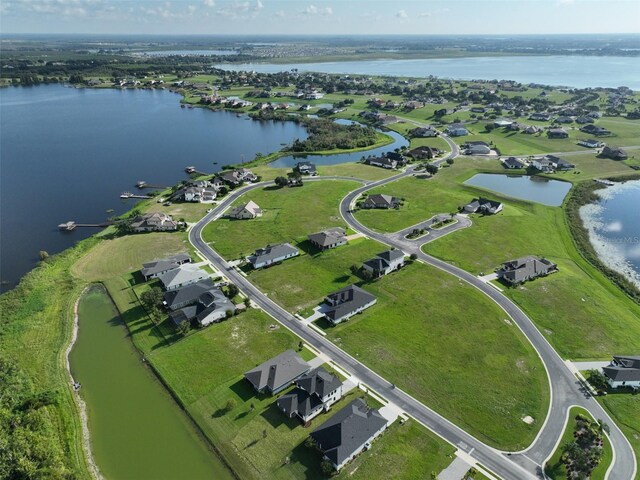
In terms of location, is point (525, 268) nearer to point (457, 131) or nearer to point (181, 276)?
point (181, 276)

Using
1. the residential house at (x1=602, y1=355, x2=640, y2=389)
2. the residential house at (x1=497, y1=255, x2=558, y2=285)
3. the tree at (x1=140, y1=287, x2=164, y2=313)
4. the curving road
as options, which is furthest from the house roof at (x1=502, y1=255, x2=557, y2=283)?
the tree at (x1=140, y1=287, x2=164, y2=313)

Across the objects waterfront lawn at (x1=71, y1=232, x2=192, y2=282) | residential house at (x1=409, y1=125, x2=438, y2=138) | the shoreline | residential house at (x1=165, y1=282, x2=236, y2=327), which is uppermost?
residential house at (x1=409, y1=125, x2=438, y2=138)

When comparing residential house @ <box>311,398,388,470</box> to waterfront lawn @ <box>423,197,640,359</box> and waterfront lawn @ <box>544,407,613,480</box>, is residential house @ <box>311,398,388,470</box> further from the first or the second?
waterfront lawn @ <box>423,197,640,359</box>

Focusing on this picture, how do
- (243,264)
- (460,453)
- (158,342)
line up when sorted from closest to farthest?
(460,453) < (158,342) < (243,264)

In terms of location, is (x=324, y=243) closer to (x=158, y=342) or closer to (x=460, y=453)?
(x=158, y=342)

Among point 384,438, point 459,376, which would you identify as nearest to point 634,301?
point 459,376

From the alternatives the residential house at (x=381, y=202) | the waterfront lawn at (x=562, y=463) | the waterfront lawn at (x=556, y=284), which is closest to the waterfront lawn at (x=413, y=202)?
the residential house at (x=381, y=202)

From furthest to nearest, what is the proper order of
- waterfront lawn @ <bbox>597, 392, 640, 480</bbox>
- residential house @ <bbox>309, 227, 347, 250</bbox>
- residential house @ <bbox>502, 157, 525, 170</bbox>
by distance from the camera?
residential house @ <bbox>502, 157, 525, 170</bbox>
residential house @ <bbox>309, 227, 347, 250</bbox>
waterfront lawn @ <bbox>597, 392, 640, 480</bbox>
